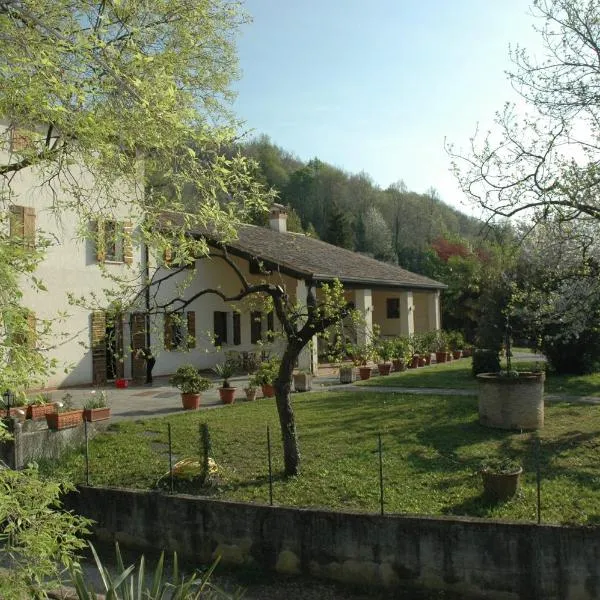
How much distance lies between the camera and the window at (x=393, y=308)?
102 feet

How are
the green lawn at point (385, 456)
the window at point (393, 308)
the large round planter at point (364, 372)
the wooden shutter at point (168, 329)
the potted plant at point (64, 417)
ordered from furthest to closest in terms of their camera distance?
the window at point (393, 308), the large round planter at point (364, 372), the potted plant at point (64, 417), the wooden shutter at point (168, 329), the green lawn at point (385, 456)

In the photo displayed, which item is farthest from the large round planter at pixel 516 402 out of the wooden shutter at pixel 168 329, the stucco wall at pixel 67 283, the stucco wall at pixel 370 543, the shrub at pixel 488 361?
the stucco wall at pixel 67 283

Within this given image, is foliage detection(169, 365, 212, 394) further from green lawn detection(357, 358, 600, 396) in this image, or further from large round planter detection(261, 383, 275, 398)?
green lawn detection(357, 358, 600, 396)

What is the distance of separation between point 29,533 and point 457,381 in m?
15.5

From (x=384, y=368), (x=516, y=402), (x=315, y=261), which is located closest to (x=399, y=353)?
(x=384, y=368)

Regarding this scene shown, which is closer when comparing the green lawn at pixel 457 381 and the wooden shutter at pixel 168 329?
the wooden shutter at pixel 168 329

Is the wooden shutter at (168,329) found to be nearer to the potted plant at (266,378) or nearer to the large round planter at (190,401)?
the large round planter at (190,401)

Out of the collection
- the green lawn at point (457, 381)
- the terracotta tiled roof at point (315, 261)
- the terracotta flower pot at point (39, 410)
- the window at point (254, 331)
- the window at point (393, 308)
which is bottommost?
the green lawn at point (457, 381)

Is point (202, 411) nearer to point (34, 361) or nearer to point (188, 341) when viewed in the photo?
point (188, 341)

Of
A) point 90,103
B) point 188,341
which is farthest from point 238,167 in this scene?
point 188,341

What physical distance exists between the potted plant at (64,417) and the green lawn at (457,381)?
856cm

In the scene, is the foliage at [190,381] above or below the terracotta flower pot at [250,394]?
above

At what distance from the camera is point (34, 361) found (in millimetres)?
3869

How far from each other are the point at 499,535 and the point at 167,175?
524cm
